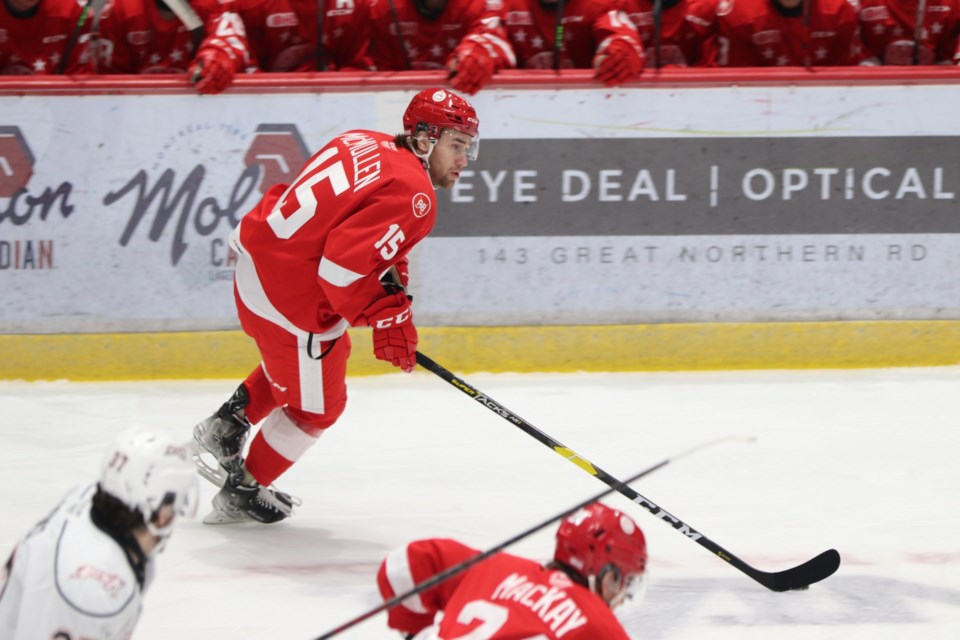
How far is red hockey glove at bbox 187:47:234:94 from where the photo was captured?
486cm

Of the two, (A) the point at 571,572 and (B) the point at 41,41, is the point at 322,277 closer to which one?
(A) the point at 571,572

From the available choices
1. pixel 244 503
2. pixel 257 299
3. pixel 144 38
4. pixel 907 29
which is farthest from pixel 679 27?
pixel 244 503

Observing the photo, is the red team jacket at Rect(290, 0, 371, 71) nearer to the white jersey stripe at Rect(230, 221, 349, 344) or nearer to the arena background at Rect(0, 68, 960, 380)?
the arena background at Rect(0, 68, 960, 380)

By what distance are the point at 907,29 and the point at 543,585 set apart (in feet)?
13.6

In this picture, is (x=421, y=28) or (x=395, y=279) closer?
(x=395, y=279)

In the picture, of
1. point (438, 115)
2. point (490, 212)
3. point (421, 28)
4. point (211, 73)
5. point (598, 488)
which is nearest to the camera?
point (438, 115)

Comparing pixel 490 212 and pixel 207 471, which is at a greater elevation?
pixel 490 212

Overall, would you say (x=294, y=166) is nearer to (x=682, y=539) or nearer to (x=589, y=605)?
(x=682, y=539)

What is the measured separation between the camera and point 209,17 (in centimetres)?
520

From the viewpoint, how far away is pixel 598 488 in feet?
12.3

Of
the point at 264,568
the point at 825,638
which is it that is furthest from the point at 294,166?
the point at 825,638

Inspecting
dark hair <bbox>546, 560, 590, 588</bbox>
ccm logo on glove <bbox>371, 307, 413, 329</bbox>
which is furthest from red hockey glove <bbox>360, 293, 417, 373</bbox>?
dark hair <bbox>546, 560, 590, 588</bbox>

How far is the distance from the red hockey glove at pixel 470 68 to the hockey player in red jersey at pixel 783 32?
1.04 metres

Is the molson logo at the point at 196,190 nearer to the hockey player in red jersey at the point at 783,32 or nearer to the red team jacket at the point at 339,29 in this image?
the red team jacket at the point at 339,29
